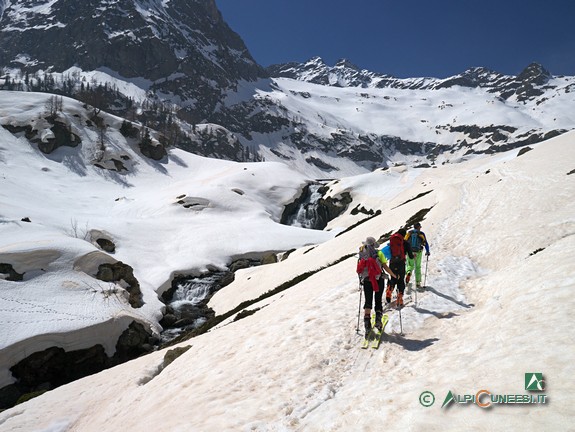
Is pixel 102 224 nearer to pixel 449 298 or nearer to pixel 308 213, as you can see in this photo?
pixel 449 298

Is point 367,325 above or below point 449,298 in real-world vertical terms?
below

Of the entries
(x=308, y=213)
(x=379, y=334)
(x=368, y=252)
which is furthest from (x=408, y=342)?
(x=308, y=213)

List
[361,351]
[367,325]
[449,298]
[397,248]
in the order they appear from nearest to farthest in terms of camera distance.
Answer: [361,351] < [367,325] < [397,248] < [449,298]

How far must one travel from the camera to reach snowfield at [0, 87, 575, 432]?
223 inches

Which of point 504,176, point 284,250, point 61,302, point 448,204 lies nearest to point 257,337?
point 61,302

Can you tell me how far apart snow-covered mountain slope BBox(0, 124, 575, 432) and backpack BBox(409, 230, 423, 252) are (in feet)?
5.55

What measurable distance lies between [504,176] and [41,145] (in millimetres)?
96355

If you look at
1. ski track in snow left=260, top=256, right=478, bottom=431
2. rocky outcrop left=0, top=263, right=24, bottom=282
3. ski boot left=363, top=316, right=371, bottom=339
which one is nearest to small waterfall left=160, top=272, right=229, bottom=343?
rocky outcrop left=0, top=263, right=24, bottom=282

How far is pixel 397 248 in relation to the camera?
1181 centimetres

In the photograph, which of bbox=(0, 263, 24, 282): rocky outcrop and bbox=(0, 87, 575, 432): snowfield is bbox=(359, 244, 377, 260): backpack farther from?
bbox=(0, 263, 24, 282): rocky outcrop

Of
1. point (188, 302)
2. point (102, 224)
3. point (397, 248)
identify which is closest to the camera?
point (397, 248)

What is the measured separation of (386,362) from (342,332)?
2.23m

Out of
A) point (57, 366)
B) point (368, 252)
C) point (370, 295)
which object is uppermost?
point (368, 252)

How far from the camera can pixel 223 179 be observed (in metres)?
80.9
